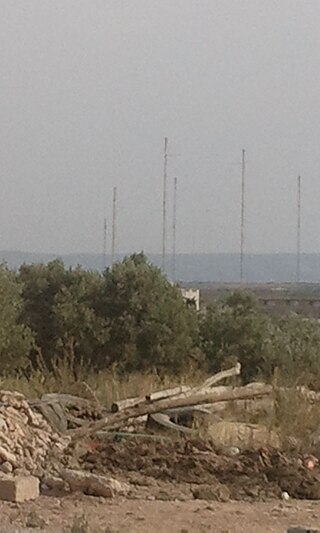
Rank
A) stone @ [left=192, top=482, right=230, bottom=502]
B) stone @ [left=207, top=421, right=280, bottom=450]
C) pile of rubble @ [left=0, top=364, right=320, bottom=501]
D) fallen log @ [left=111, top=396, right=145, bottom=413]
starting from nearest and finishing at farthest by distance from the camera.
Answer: stone @ [left=192, top=482, right=230, bottom=502], pile of rubble @ [left=0, top=364, right=320, bottom=501], stone @ [left=207, top=421, right=280, bottom=450], fallen log @ [left=111, top=396, right=145, bottom=413]

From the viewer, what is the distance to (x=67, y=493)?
12281 millimetres

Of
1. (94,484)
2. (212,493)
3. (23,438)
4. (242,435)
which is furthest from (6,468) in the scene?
(242,435)

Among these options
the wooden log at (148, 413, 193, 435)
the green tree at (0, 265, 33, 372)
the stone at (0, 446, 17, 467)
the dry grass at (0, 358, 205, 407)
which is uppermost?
the green tree at (0, 265, 33, 372)

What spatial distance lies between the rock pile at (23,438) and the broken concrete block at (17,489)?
1091 millimetres

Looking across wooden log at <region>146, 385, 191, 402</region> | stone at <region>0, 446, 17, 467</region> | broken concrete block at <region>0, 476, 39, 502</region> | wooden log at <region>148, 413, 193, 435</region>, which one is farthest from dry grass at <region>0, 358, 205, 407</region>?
broken concrete block at <region>0, 476, 39, 502</region>

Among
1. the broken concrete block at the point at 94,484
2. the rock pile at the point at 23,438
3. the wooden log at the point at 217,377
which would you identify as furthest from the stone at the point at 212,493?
the wooden log at the point at 217,377

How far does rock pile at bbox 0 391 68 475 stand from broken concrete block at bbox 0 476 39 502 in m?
1.09

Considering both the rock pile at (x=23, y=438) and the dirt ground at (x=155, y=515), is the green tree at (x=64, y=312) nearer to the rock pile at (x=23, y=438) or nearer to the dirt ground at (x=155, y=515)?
the rock pile at (x=23, y=438)

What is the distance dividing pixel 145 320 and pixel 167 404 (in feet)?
26.2

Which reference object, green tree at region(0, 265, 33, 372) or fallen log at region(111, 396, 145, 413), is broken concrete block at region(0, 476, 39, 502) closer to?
fallen log at region(111, 396, 145, 413)

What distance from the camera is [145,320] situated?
2400 cm

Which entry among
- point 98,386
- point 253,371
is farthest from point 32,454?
point 253,371

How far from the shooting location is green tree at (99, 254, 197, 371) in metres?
23.8

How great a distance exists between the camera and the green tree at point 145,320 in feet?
77.9
